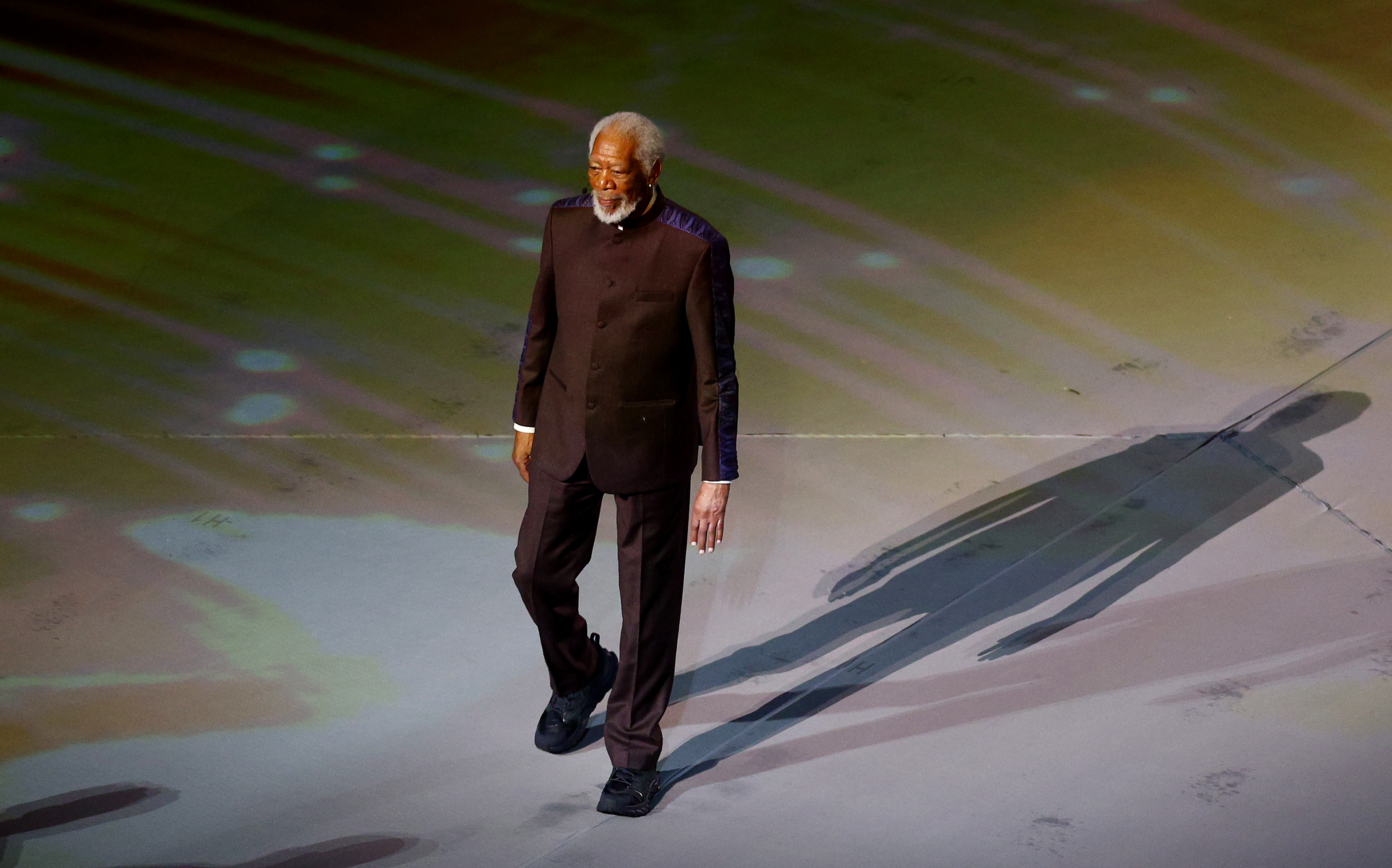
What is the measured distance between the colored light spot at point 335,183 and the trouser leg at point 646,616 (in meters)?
2.86

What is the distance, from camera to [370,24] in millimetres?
6367

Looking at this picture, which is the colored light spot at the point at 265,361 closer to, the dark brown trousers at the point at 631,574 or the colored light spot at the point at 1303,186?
the dark brown trousers at the point at 631,574

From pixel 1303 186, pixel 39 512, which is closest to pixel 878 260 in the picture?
pixel 1303 186

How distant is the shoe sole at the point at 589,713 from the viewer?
9.52 feet

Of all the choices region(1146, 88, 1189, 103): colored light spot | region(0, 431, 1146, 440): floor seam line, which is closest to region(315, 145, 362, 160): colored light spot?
region(0, 431, 1146, 440): floor seam line

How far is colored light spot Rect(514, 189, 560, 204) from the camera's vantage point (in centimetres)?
516

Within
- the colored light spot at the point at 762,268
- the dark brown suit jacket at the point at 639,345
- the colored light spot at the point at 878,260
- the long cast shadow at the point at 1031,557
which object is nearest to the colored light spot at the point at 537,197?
the colored light spot at the point at 762,268

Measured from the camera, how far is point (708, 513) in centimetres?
270

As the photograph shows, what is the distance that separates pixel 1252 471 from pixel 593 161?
190 centimetres

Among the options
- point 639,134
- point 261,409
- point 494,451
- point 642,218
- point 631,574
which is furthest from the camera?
point 261,409

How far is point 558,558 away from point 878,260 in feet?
7.23

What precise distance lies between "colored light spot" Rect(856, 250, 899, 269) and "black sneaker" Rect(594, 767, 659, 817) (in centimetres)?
230

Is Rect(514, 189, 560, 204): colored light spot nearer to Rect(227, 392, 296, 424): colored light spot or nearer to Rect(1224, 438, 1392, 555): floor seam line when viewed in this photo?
Rect(227, 392, 296, 424): colored light spot

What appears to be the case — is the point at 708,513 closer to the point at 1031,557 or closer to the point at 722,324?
the point at 722,324
